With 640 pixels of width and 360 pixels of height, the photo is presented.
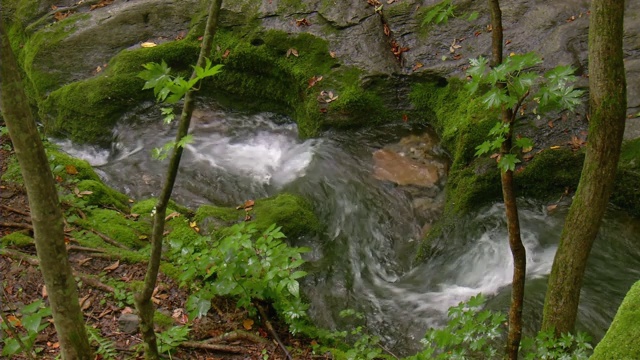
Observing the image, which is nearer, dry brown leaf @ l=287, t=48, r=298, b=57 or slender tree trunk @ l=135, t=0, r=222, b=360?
slender tree trunk @ l=135, t=0, r=222, b=360

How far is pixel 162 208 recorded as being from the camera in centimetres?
294

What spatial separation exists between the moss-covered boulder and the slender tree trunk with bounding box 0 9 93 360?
298cm

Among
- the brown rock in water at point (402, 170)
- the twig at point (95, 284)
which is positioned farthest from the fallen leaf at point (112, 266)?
the brown rock in water at point (402, 170)

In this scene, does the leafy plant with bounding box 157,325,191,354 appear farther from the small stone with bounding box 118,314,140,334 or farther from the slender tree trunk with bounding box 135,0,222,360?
the slender tree trunk with bounding box 135,0,222,360

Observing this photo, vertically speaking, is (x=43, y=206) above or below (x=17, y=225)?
below

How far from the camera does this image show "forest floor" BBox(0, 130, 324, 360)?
3.94 meters

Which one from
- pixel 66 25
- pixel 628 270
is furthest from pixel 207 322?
pixel 66 25

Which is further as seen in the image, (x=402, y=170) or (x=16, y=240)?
(x=402, y=170)

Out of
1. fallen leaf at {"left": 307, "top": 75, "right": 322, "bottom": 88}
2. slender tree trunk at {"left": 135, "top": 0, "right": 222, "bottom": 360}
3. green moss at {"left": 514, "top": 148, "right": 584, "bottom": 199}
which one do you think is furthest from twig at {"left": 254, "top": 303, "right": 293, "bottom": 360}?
fallen leaf at {"left": 307, "top": 75, "right": 322, "bottom": 88}

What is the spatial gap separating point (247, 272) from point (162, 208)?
1.56 meters

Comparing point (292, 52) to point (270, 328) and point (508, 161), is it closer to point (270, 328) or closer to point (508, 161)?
point (270, 328)

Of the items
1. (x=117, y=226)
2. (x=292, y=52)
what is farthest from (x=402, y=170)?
(x=117, y=226)

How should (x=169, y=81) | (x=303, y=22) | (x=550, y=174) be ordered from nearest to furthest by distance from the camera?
(x=169, y=81) → (x=550, y=174) → (x=303, y=22)

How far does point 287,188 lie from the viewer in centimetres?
732
